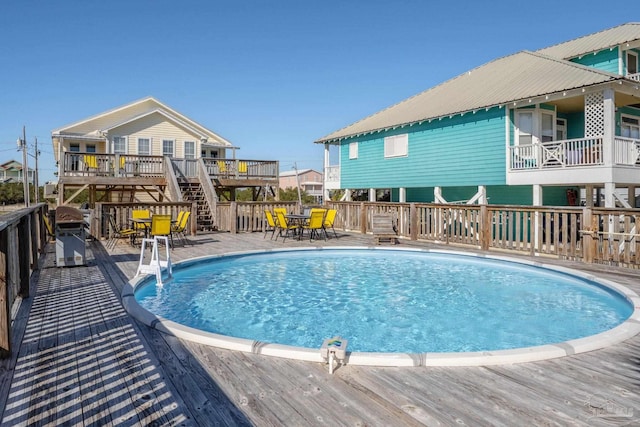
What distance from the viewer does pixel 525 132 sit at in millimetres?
13930

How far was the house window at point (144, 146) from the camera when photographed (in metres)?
23.1

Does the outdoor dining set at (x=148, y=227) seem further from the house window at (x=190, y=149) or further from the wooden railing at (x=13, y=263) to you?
the house window at (x=190, y=149)

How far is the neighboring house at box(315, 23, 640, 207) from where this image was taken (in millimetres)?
11867

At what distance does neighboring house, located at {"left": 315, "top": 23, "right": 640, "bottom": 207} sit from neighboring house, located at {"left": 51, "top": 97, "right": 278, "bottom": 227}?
6587mm

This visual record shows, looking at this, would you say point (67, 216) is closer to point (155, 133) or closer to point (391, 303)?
point (391, 303)

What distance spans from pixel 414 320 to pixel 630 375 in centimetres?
280

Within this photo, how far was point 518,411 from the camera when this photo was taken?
2.50 metres

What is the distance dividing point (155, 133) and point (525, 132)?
19.3 metres

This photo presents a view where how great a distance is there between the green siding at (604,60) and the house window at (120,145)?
2238cm

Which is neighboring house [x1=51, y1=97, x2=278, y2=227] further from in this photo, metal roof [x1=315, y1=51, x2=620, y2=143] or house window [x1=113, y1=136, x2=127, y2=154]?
metal roof [x1=315, y1=51, x2=620, y2=143]

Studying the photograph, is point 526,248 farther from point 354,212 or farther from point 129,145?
point 129,145

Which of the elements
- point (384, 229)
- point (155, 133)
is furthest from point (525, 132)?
point (155, 133)

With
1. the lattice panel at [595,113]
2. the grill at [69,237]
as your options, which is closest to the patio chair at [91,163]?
the grill at [69,237]

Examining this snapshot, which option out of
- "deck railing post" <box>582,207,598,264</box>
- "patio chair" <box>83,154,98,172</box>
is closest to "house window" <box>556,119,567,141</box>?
"deck railing post" <box>582,207,598,264</box>
